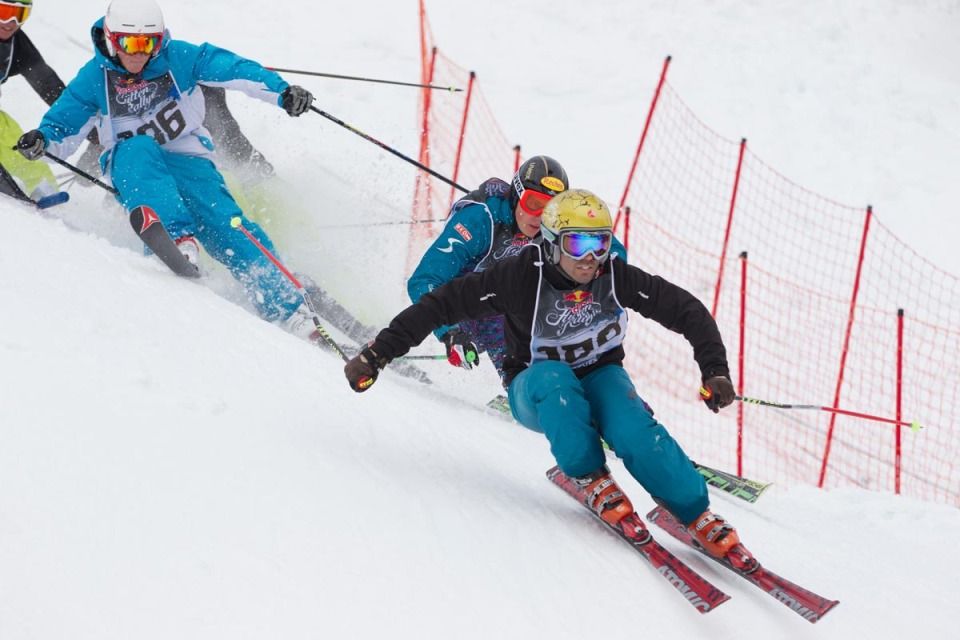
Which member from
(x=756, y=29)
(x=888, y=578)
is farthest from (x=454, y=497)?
(x=756, y=29)

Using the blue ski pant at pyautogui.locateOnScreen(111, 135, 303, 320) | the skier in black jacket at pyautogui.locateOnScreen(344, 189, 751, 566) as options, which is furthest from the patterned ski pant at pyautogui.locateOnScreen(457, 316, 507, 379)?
the skier in black jacket at pyautogui.locateOnScreen(344, 189, 751, 566)

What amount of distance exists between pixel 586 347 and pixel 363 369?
0.89 m

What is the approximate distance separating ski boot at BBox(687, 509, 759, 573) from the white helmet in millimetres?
3850

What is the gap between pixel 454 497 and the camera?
3.60 m

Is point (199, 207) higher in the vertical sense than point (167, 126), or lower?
lower

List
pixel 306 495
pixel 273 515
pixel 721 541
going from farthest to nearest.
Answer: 1. pixel 721 541
2. pixel 306 495
3. pixel 273 515

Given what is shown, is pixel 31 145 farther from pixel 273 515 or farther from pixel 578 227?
pixel 273 515

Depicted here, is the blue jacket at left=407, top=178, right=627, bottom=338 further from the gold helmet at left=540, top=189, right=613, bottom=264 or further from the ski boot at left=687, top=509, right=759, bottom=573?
the ski boot at left=687, top=509, right=759, bottom=573

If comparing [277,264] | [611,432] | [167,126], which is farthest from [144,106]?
[611,432]

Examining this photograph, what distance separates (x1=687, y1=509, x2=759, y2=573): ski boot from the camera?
12.0ft

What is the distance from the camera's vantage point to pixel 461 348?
5.02 metres

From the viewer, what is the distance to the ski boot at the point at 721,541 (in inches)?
144

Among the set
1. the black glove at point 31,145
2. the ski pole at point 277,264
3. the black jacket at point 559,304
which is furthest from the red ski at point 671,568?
the black glove at point 31,145

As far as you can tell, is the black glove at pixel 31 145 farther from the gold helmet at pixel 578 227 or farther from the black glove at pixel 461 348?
the gold helmet at pixel 578 227
